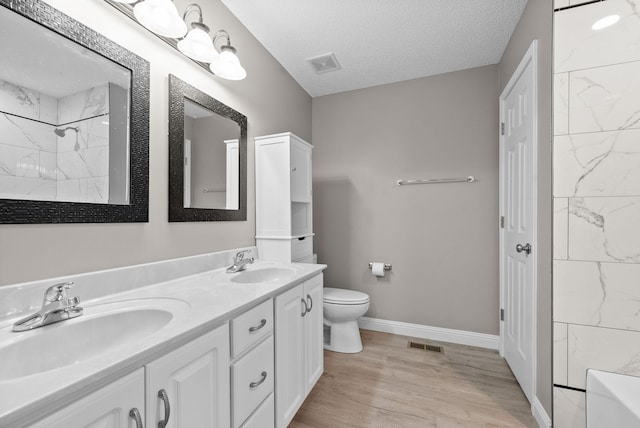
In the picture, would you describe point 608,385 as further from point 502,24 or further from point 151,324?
point 502,24

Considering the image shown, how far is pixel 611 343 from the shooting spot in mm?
1243

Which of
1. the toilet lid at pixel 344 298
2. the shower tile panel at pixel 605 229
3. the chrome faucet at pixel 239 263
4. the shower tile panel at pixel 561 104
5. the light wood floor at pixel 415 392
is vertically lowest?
the light wood floor at pixel 415 392

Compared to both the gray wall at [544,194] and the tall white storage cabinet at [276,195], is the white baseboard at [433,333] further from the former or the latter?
the tall white storage cabinet at [276,195]

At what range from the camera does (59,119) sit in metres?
0.93

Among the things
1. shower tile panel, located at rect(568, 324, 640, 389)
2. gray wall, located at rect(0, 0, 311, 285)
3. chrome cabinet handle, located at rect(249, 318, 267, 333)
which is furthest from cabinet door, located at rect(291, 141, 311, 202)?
shower tile panel, located at rect(568, 324, 640, 389)

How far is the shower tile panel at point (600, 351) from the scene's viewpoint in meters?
1.22

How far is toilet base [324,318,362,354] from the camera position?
219 centimetres

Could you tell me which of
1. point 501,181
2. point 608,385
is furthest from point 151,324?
point 501,181

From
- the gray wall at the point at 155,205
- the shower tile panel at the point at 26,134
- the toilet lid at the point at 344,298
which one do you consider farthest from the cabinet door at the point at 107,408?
the toilet lid at the point at 344,298

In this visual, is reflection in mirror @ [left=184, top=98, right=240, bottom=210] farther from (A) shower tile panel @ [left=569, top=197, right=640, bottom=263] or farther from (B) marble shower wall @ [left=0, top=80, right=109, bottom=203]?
(A) shower tile panel @ [left=569, top=197, right=640, bottom=263]

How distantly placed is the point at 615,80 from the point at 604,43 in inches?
7.1

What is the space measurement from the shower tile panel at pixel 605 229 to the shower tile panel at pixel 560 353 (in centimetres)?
34

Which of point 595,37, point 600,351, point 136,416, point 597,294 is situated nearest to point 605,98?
point 595,37

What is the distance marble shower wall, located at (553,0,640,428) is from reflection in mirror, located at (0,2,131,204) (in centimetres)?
197
